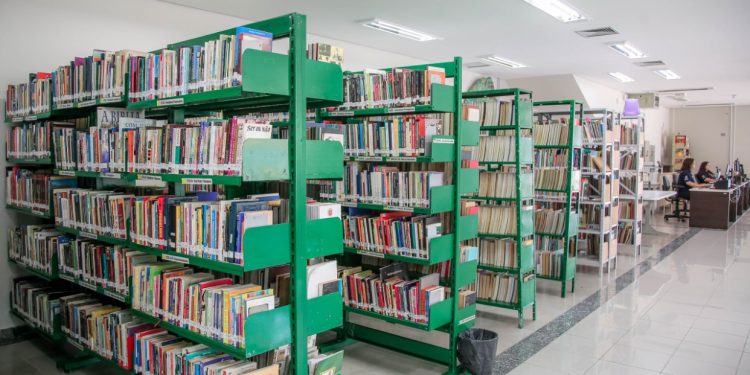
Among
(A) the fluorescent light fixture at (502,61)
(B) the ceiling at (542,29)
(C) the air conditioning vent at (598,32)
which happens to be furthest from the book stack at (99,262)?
(A) the fluorescent light fixture at (502,61)

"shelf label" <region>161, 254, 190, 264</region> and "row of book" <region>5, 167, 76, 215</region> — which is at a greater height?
"row of book" <region>5, 167, 76, 215</region>

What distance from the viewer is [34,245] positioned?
14.6 ft

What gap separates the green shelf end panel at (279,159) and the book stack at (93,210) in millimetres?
1297

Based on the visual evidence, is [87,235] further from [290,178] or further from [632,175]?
[632,175]

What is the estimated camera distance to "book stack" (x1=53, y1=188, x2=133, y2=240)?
3.42 m

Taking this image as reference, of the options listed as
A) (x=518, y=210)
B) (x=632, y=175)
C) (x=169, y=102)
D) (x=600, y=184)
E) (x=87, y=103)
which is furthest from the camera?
(x=632, y=175)

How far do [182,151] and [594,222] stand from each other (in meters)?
6.06

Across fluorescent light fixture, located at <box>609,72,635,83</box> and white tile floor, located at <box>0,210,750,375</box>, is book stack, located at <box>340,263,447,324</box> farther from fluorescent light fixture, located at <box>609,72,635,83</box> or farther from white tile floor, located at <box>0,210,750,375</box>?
fluorescent light fixture, located at <box>609,72,635,83</box>

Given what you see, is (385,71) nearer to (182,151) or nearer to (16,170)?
(182,151)

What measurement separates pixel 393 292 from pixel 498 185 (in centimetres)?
186

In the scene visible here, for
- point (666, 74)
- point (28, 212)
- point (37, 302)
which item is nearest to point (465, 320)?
point (37, 302)

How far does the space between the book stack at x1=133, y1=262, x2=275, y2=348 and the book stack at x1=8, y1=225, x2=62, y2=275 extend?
4.96ft

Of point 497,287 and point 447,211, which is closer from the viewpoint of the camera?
point 447,211

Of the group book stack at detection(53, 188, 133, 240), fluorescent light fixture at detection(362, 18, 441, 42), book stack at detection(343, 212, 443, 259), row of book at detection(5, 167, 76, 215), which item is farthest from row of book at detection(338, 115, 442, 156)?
fluorescent light fixture at detection(362, 18, 441, 42)
